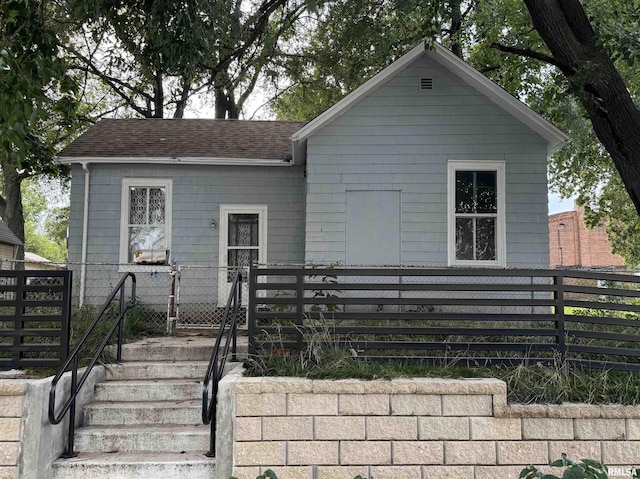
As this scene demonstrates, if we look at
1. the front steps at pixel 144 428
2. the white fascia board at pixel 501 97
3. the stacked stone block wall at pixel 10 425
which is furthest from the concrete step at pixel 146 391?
the white fascia board at pixel 501 97

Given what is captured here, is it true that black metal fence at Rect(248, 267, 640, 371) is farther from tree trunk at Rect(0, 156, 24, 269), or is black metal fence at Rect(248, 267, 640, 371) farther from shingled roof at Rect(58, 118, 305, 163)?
tree trunk at Rect(0, 156, 24, 269)

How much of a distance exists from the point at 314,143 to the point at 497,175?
3.15 metres

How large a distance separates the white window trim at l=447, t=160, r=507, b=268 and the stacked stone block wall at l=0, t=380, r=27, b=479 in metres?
6.22

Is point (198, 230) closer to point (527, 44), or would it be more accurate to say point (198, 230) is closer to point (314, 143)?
point (314, 143)

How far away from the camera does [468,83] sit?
8.05 meters

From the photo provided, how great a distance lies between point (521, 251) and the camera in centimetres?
793

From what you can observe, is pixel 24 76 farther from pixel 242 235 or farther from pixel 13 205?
pixel 13 205

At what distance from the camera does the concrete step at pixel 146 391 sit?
4781mm

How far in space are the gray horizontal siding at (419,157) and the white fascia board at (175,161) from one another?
167 centimetres

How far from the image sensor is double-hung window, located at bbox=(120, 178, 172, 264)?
9344 millimetres

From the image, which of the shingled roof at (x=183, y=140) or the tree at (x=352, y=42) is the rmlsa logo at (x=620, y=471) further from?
the shingled roof at (x=183, y=140)

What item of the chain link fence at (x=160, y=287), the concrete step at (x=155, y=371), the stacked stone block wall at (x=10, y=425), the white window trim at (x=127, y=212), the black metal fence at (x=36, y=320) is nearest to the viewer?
the stacked stone block wall at (x=10, y=425)

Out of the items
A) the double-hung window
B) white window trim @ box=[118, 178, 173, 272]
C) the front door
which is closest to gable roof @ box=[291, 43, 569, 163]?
the front door

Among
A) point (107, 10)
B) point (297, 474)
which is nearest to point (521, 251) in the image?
point (297, 474)
